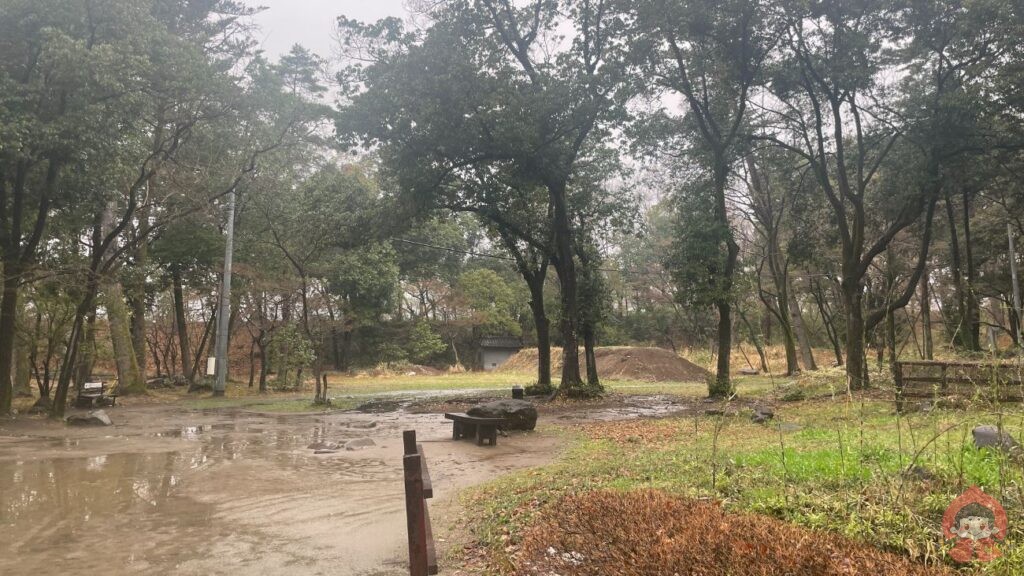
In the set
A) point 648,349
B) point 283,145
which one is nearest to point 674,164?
point 283,145

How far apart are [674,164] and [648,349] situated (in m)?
17.8

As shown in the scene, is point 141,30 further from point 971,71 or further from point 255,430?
point 971,71

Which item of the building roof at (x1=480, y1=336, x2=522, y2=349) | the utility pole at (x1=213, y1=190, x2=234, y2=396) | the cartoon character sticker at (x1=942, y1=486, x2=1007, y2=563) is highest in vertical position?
the utility pole at (x1=213, y1=190, x2=234, y2=396)

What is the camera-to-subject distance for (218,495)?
7.44 metres

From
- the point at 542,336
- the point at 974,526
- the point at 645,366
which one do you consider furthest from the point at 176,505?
the point at 645,366

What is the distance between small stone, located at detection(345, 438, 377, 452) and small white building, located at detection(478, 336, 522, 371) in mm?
37121

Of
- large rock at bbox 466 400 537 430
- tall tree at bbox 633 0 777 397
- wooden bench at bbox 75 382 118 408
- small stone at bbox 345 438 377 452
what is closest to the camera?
small stone at bbox 345 438 377 452

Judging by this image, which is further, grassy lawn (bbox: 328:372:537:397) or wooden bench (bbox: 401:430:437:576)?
grassy lawn (bbox: 328:372:537:397)

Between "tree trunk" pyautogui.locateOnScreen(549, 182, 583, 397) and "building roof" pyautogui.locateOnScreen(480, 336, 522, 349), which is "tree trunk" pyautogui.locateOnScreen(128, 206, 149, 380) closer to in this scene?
"tree trunk" pyautogui.locateOnScreen(549, 182, 583, 397)

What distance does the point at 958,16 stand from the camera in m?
15.1

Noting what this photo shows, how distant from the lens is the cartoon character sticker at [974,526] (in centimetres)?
320

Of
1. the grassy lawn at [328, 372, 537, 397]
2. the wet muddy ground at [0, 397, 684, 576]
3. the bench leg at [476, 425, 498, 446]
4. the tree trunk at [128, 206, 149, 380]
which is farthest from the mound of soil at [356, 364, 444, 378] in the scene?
the bench leg at [476, 425, 498, 446]

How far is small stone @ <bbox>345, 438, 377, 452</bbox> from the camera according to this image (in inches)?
437

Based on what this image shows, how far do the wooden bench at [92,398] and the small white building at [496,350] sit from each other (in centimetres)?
3162
